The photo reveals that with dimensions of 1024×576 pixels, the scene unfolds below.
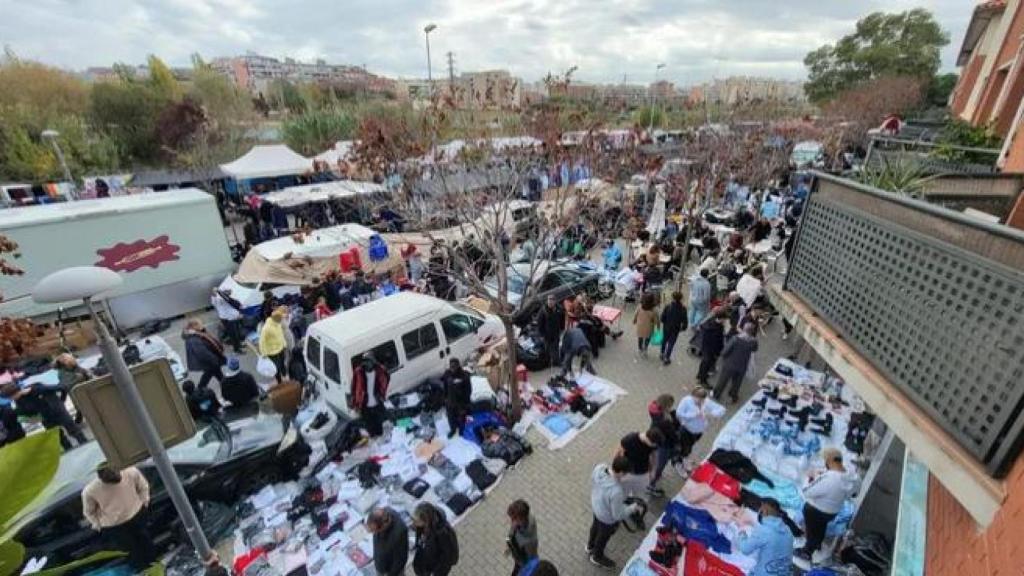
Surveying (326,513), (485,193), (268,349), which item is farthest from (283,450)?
(485,193)

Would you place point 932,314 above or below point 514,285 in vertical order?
above

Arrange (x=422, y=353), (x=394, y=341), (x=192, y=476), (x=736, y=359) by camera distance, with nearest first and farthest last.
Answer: (x=192, y=476) → (x=394, y=341) → (x=736, y=359) → (x=422, y=353)

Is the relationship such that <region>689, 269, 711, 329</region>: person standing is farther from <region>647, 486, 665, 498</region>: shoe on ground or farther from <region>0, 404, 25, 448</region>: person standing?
<region>0, 404, 25, 448</region>: person standing

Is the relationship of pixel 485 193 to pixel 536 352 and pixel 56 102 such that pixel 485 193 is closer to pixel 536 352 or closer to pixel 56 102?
pixel 536 352

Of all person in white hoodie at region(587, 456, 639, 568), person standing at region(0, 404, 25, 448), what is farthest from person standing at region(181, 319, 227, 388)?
person in white hoodie at region(587, 456, 639, 568)

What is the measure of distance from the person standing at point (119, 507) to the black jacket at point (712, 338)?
348 inches

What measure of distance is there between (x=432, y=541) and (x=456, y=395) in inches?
117

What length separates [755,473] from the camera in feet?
20.8

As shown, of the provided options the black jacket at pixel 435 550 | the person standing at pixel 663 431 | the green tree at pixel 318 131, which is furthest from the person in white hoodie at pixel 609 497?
the green tree at pixel 318 131

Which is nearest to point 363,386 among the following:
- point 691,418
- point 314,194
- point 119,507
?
point 119,507

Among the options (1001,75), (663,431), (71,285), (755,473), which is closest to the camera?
(71,285)

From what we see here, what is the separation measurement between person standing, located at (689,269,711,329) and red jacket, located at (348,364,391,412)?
23.3 ft

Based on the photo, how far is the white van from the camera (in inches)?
279

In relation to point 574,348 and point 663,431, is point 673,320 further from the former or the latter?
point 663,431
